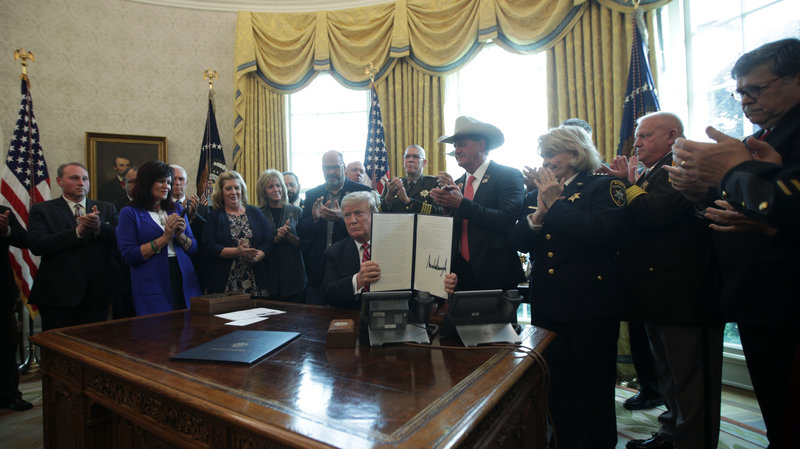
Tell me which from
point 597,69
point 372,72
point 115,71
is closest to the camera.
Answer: point 597,69

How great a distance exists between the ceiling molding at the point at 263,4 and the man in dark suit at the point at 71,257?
12.4ft

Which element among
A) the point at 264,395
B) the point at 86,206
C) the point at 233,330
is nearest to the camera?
the point at 264,395

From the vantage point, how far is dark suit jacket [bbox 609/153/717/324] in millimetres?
1896

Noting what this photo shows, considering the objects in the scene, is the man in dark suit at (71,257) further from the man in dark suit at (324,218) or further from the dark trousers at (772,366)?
the dark trousers at (772,366)

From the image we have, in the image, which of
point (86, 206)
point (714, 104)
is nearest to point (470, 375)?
point (86, 206)

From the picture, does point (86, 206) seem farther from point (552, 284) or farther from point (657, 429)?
point (657, 429)

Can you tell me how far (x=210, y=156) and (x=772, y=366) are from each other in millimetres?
5634

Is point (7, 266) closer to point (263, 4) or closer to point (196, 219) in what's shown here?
point (196, 219)

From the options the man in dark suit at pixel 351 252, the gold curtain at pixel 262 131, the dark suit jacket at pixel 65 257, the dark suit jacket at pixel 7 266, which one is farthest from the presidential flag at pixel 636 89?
the dark suit jacket at pixel 7 266

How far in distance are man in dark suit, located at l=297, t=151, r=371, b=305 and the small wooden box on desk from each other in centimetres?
98

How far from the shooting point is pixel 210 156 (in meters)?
5.38

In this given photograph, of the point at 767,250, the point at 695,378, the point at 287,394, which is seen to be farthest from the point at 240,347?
the point at 695,378

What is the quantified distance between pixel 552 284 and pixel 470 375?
0.92m

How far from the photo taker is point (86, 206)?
3.16m
